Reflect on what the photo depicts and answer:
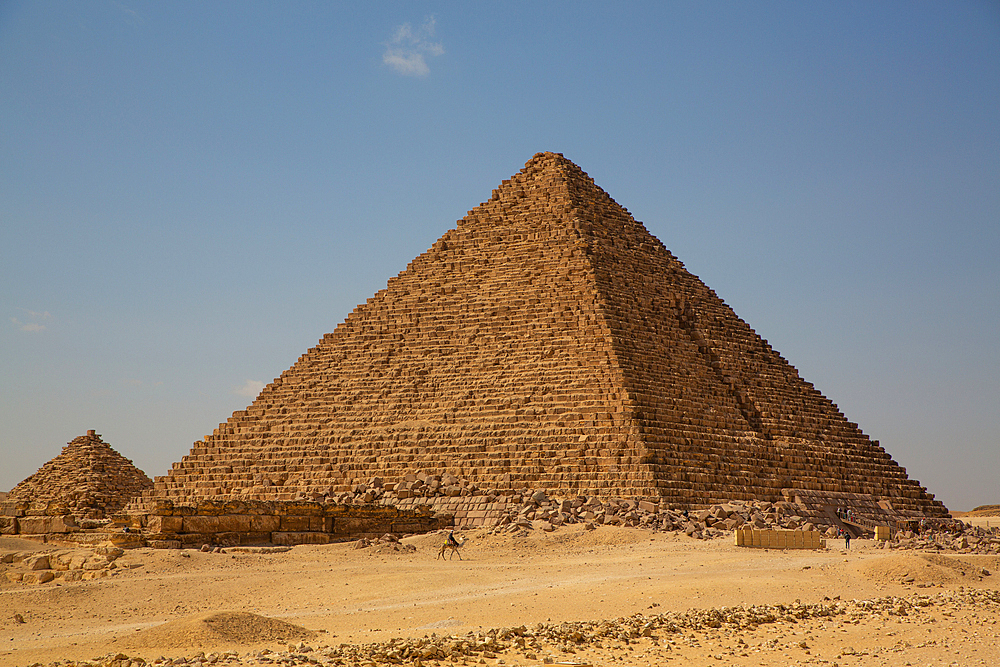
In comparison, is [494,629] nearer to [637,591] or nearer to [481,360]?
[637,591]

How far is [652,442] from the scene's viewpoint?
77.0 feet

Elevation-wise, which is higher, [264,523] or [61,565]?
[264,523]

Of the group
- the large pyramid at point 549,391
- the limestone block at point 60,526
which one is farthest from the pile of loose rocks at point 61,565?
the large pyramid at point 549,391

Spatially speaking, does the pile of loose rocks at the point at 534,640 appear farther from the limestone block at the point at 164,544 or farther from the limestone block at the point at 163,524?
the limestone block at the point at 163,524

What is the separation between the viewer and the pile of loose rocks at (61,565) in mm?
13688

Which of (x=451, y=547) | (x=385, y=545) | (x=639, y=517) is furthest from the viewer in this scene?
(x=639, y=517)

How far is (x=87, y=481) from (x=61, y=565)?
24.4 m

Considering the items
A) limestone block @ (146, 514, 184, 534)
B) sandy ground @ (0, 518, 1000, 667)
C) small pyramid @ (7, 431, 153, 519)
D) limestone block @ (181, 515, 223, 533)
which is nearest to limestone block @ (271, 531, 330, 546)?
sandy ground @ (0, 518, 1000, 667)

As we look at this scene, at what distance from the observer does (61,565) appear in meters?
14.4

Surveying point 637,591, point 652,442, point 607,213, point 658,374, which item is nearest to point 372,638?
point 637,591

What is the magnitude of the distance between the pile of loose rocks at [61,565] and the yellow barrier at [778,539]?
9.73m

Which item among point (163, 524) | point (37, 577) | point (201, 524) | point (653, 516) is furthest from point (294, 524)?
point (653, 516)

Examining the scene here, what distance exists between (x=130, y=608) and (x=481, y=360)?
17387 millimetres

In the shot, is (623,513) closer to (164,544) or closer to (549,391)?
(549,391)
